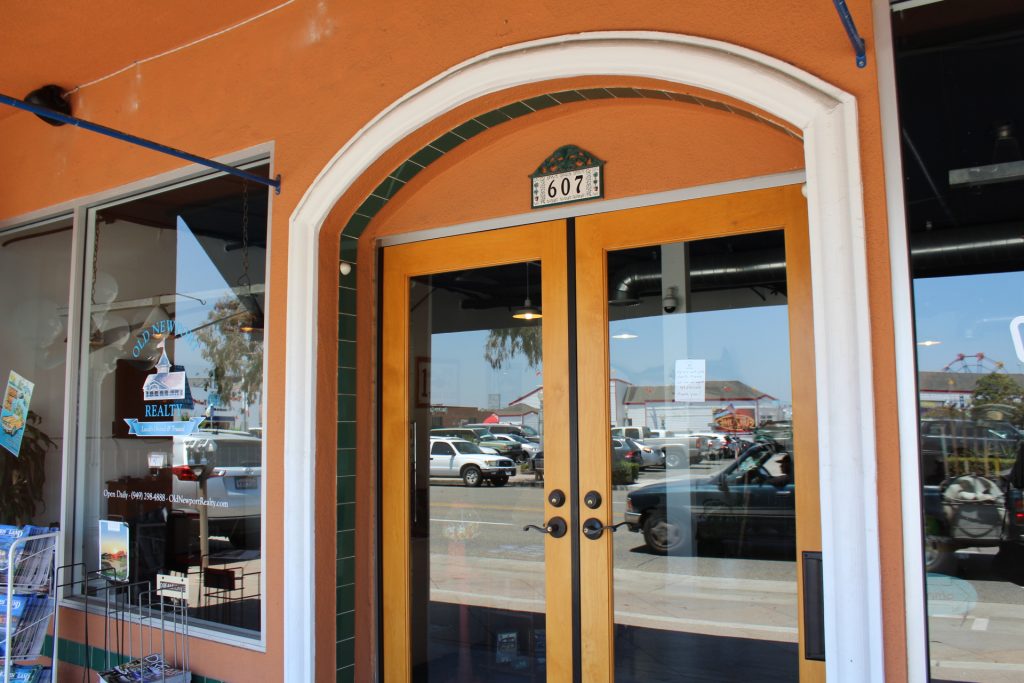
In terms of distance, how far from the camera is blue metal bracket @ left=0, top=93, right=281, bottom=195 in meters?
2.74

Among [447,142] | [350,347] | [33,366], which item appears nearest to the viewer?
[447,142]

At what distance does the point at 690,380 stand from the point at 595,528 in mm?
661

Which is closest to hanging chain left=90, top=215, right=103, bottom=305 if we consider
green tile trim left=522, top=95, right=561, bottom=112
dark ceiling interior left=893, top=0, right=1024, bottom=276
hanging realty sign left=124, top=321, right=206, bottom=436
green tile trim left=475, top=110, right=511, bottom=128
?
hanging realty sign left=124, top=321, right=206, bottom=436

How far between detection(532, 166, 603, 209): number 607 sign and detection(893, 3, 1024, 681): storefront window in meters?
1.14

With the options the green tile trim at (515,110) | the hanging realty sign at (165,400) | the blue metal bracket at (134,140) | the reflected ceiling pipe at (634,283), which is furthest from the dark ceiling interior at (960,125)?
the hanging realty sign at (165,400)

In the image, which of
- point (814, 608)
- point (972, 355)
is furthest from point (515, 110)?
point (814, 608)

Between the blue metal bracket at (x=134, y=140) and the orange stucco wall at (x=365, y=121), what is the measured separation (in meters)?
0.12

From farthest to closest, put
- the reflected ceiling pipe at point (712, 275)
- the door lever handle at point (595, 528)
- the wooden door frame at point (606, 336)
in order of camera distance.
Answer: the door lever handle at point (595, 528), the reflected ceiling pipe at point (712, 275), the wooden door frame at point (606, 336)

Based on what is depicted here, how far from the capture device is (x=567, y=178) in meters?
3.21

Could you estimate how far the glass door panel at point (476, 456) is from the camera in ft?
10.5

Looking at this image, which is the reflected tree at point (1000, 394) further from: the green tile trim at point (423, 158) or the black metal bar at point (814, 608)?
the green tile trim at point (423, 158)

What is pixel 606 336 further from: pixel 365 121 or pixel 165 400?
pixel 165 400

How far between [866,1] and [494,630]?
8.63 ft

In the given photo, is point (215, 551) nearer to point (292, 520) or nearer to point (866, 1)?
point (292, 520)
